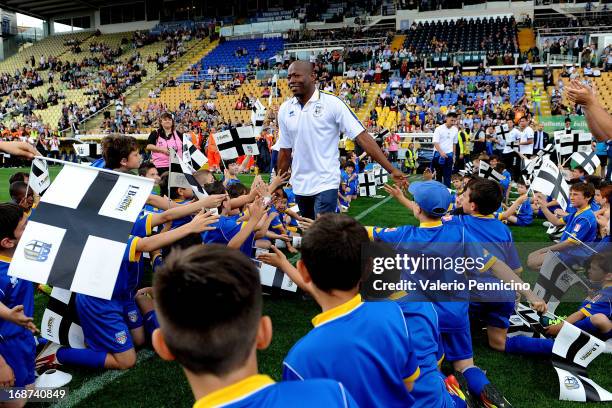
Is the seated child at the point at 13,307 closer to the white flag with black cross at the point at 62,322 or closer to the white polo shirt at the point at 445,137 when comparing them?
the white flag with black cross at the point at 62,322

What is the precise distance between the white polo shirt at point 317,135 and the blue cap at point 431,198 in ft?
3.85

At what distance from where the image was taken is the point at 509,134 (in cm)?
1370

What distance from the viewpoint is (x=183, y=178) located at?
4.86 metres

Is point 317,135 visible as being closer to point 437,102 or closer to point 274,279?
point 274,279

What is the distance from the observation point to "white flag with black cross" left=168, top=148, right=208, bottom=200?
4.77 meters

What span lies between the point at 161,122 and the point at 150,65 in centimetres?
3471

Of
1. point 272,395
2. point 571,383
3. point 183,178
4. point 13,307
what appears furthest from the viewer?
point 183,178

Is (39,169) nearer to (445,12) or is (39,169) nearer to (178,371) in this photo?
(178,371)

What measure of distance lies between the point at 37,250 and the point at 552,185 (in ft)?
16.1

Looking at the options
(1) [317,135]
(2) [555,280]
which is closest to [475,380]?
(2) [555,280]

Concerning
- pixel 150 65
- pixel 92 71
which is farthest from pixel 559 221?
pixel 92 71

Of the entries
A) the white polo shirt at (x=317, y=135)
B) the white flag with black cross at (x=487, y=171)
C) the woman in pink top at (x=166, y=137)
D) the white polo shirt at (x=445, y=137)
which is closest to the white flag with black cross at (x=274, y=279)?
the white polo shirt at (x=317, y=135)

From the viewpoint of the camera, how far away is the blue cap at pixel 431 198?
10.7ft

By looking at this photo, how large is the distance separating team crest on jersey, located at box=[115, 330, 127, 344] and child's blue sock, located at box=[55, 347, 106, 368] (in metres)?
0.14
